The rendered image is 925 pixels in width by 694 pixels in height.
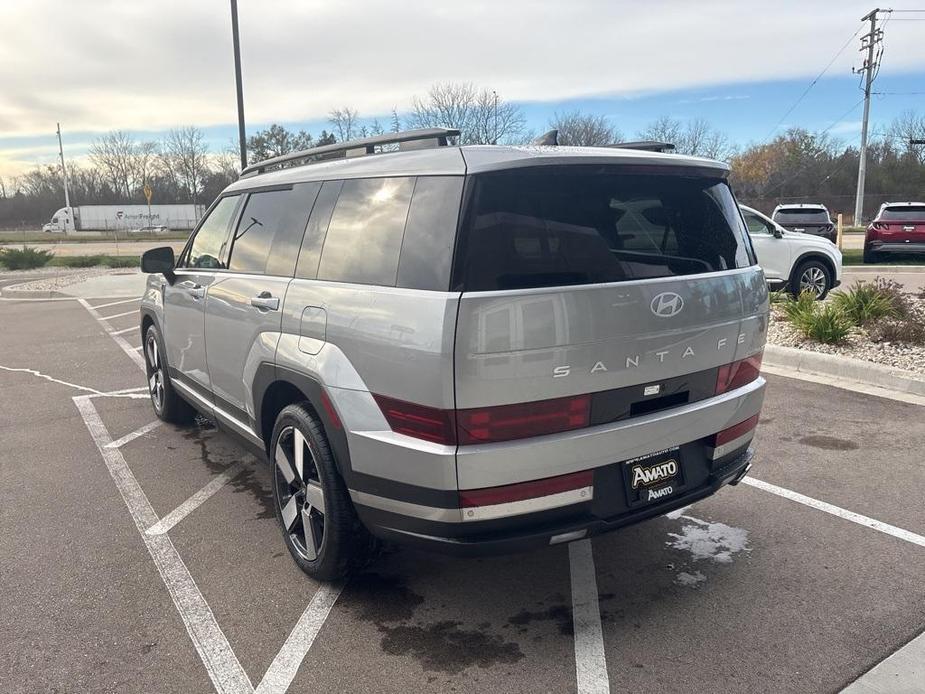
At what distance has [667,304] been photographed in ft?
9.67

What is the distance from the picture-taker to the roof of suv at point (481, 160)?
271 cm

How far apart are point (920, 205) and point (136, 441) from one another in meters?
19.8

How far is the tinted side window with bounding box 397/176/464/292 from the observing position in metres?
2.66

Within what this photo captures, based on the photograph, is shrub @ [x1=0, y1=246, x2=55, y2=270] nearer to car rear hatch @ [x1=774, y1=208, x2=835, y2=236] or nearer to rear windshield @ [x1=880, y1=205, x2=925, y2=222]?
car rear hatch @ [x1=774, y1=208, x2=835, y2=236]

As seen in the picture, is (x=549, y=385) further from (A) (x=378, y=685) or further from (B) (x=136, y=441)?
(B) (x=136, y=441)

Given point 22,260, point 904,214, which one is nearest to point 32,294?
point 22,260

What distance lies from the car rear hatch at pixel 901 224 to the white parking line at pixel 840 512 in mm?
16883

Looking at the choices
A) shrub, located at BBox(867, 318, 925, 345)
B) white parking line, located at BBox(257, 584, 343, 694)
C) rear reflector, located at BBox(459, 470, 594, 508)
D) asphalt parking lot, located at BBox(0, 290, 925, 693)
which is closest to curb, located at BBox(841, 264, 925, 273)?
shrub, located at BBox(867, 318, 925, 345)

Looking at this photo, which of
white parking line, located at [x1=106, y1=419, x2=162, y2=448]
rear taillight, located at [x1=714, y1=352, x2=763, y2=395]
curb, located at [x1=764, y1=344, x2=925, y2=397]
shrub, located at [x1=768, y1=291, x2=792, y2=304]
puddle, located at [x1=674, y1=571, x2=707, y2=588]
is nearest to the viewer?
rear taillight, located at [x1=714, y1=352, x2=763, y2=395]

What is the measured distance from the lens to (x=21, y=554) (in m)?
3.84

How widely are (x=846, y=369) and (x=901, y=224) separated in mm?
13680

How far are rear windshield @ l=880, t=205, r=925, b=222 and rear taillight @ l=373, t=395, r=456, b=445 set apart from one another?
19606 millimetres

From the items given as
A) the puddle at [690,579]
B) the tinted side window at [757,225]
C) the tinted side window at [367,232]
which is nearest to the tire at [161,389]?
the tinted side window at [367,232]

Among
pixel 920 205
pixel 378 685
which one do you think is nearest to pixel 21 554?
pixel 378 685
